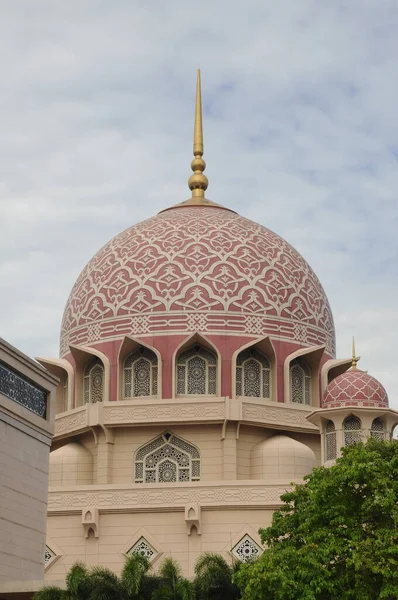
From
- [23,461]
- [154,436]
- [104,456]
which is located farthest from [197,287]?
[23,461]

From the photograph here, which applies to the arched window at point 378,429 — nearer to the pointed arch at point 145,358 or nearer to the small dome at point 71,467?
the pointed arch at point 145,358

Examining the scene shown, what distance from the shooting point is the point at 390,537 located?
20812 millimetres

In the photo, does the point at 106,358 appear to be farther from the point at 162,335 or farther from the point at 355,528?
the point at 355,528

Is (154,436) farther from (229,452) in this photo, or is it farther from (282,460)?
(282,460)

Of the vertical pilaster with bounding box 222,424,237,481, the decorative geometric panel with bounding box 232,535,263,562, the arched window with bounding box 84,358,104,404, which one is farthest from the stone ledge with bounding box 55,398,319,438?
the decorative geometric panel with bounding box 232,535,263,562

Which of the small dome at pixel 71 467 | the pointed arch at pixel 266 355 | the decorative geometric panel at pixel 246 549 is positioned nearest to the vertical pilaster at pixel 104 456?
the small dome at pixel 71 467

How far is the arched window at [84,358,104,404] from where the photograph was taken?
35.8 m

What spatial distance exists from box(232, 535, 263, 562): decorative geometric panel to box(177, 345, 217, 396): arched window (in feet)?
17.0

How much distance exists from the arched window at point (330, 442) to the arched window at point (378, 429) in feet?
3.25

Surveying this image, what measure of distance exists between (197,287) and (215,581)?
14382 mm

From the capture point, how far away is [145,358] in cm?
3544

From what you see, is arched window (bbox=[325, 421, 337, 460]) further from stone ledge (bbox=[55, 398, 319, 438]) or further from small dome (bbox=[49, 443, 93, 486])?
small dome (bbox=[49, 443, 93, 486])

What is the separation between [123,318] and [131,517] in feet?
21.9

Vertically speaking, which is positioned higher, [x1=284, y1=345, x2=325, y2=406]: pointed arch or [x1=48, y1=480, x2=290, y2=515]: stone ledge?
[x1=284, y1=345, x2=325, y2=406]: pointed arch
